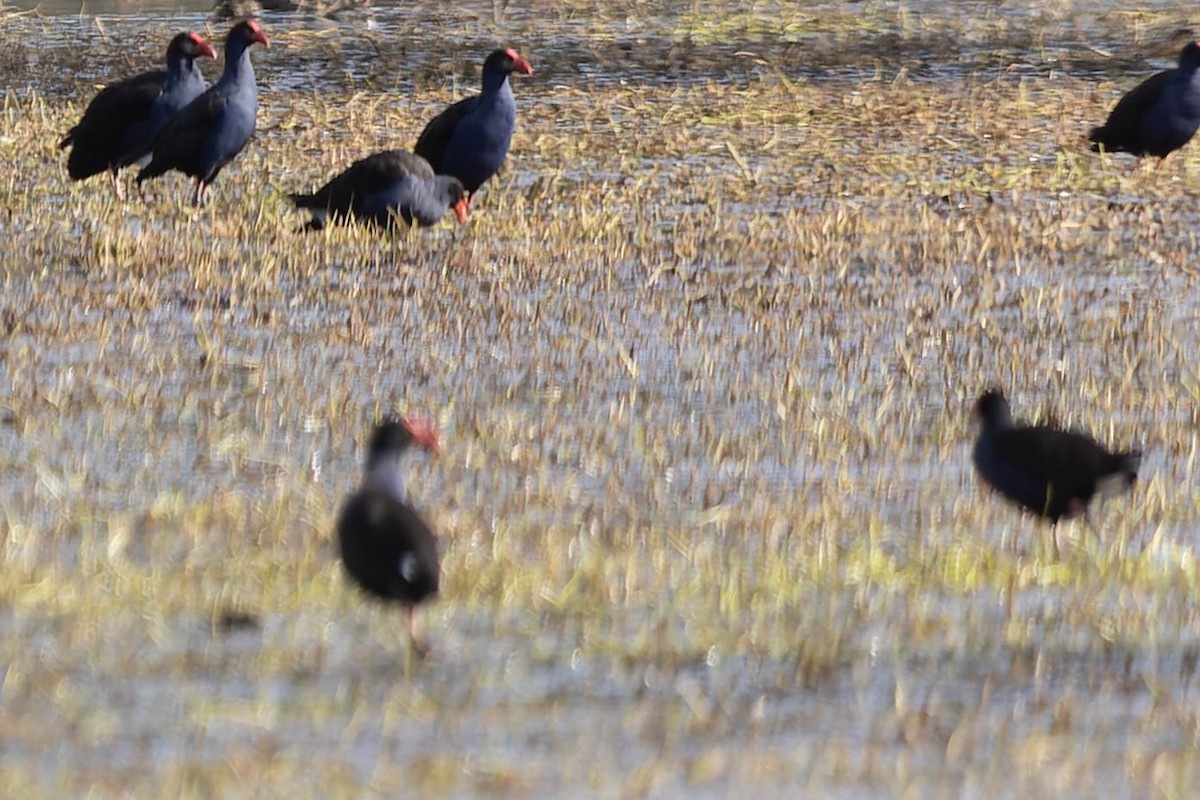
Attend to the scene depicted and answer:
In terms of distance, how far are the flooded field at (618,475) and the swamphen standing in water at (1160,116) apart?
0.80ft

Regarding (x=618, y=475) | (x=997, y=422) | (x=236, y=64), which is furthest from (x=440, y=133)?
(x=997, y=422)

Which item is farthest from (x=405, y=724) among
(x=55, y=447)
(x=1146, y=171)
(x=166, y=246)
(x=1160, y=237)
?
(x=1146, y=171)

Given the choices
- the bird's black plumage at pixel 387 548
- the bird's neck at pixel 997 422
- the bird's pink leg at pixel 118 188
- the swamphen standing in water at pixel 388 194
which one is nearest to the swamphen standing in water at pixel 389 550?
the bird's black plumage at pixel 387 548

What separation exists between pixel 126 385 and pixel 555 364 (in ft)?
5.27

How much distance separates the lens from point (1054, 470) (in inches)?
234

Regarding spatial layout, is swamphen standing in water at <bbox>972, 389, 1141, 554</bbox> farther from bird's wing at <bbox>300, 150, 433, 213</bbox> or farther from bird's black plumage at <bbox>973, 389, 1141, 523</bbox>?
bird's wing at <bbox>300, 150, 433, 213</bbox>

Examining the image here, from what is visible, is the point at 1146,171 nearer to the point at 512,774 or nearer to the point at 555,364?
the point at 555,364

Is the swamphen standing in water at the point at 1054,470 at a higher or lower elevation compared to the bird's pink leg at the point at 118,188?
higher

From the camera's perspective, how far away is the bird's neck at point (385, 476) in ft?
18.6

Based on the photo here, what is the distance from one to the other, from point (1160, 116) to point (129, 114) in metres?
6.19

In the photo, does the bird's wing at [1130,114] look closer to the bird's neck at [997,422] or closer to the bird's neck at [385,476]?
the bird's neck at [997,422]

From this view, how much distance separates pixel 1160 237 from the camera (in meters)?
11.7

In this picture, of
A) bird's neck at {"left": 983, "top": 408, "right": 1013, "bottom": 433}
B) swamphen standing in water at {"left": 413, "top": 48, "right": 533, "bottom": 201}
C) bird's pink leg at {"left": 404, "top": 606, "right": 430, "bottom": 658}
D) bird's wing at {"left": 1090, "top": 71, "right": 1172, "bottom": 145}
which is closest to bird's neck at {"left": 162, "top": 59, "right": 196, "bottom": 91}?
swamphen standing in water at {"left": 413, "top": 48, "right": 533, "bottom": 201}

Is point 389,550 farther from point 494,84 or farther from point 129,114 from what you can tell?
point 129,114
